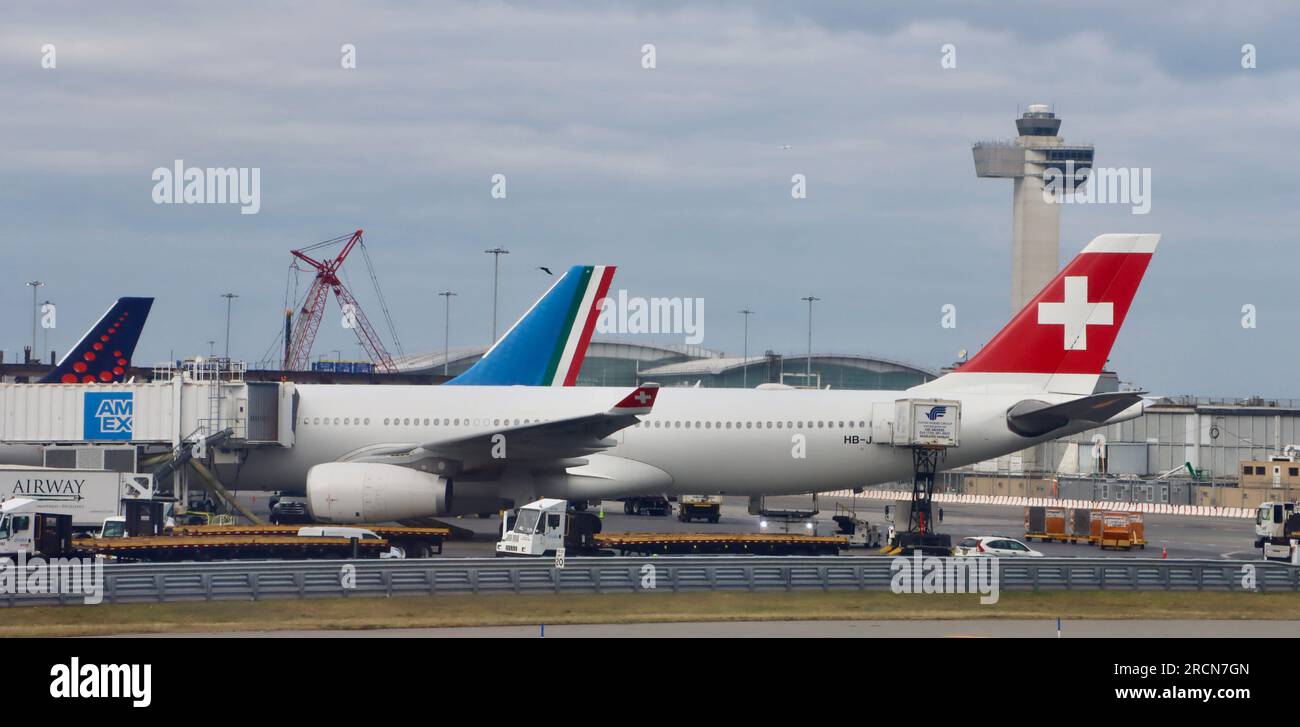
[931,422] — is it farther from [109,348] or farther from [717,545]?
[109,348]

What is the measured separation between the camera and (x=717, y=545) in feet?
138

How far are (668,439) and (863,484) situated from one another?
6.83 meters

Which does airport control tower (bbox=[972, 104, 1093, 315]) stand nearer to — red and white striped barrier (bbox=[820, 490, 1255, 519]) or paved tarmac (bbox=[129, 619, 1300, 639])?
red and white striped barrier (bbox=[820, 490, 1255, 519])

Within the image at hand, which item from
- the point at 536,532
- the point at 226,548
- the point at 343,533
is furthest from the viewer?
the point at 343,533

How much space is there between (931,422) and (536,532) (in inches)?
560

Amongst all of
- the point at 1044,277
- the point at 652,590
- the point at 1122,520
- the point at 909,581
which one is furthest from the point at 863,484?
the point at 1044,277

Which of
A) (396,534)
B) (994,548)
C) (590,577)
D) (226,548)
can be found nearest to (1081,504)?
(994,548)

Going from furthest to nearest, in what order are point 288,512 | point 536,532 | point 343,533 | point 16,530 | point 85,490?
point 288,512 < point 85,490 < point 343,533 < point 536,532 < point 16,530

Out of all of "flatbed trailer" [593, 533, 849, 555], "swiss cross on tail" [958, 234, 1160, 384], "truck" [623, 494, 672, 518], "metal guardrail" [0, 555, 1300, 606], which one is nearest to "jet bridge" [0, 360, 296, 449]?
"flatbed trailer" [593, 533, 849, 555]

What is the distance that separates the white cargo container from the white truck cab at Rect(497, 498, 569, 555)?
12532mm

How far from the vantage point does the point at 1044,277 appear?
13712 cm

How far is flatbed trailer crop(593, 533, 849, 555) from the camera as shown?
136ft

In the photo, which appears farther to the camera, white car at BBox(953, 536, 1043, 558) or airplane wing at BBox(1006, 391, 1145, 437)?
airplane wing at BBox(1006, 391, 1145, 437)
